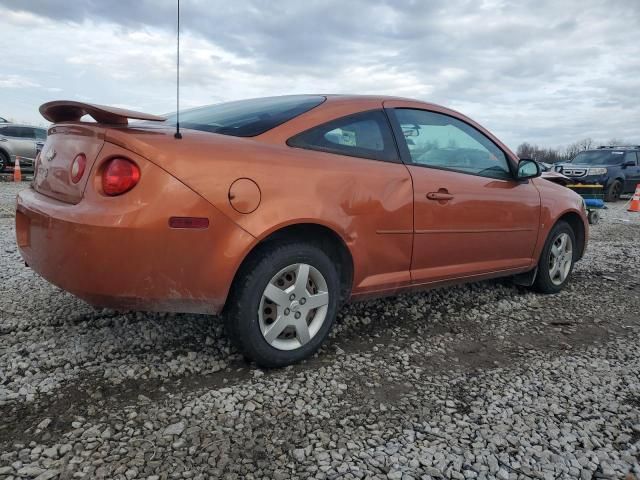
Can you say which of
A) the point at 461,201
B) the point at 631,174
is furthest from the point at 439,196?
the point at 631,174

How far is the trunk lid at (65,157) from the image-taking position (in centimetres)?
231

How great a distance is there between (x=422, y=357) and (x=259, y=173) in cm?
145

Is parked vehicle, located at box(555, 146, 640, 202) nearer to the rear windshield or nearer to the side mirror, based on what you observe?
the side mirror

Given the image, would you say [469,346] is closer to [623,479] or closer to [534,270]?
[623,479]

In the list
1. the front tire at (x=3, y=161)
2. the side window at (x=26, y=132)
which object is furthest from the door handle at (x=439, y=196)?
the side window at (x=26, y=132)

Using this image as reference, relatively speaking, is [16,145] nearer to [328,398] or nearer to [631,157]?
[328,398]

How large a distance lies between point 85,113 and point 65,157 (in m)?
0.32

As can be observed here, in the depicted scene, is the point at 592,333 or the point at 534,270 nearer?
the point at 592,333

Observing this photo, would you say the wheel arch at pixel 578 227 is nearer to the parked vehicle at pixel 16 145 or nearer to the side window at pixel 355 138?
the side window at pixel 355 138

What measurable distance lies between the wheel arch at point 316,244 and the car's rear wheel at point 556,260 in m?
2.27

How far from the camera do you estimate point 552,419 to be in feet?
7.54

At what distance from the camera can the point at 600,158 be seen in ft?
53.0

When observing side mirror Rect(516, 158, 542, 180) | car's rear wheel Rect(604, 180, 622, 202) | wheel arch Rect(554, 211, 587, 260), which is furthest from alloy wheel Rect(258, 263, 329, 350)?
car's rear wheel Rect(604, 180, 622, 202)

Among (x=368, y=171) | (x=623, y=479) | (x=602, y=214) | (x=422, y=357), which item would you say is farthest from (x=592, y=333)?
(x=602, y=214)
